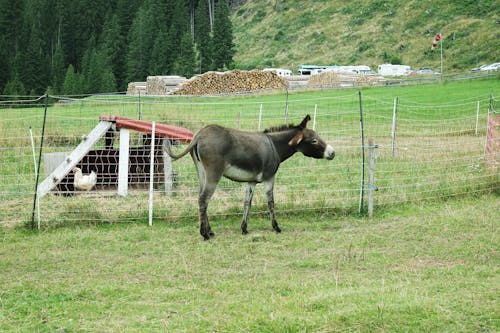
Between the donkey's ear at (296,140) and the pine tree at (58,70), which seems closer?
the donkey's ear at (296,140)

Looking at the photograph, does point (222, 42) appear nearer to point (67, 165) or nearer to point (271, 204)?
point (67, 165)

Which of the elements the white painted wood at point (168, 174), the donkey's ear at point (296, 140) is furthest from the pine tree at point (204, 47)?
the donkey's ear at point (296, 140)

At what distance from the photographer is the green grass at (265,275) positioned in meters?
5.98

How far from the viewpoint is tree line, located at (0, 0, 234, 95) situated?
65312 mm

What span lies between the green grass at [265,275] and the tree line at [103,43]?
2117 inches

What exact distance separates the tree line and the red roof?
166 feet

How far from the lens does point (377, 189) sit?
11359 mm

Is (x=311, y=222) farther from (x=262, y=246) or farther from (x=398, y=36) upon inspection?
(x=398, y=36)

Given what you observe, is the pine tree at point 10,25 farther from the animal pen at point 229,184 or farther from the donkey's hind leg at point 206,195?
the donkey's hind leg at point 206,195

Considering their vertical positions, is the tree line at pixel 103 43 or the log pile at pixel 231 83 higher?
the tree line at pixel 103 43

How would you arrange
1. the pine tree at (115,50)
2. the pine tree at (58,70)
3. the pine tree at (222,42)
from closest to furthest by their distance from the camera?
the pine tree at (222,42)
the pine tree at (58,70)
the pine tree at (115,50)

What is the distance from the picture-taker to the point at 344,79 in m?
40.9

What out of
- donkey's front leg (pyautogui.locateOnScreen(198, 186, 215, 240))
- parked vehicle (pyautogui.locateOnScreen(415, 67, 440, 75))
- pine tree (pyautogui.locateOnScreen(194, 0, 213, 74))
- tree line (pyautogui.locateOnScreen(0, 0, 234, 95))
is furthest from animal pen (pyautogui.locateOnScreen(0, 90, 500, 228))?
tree line (pyautogui.locateOnScreen(0, 0, 234, 95))

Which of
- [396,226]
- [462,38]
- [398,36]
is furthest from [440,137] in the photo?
[398,36]
